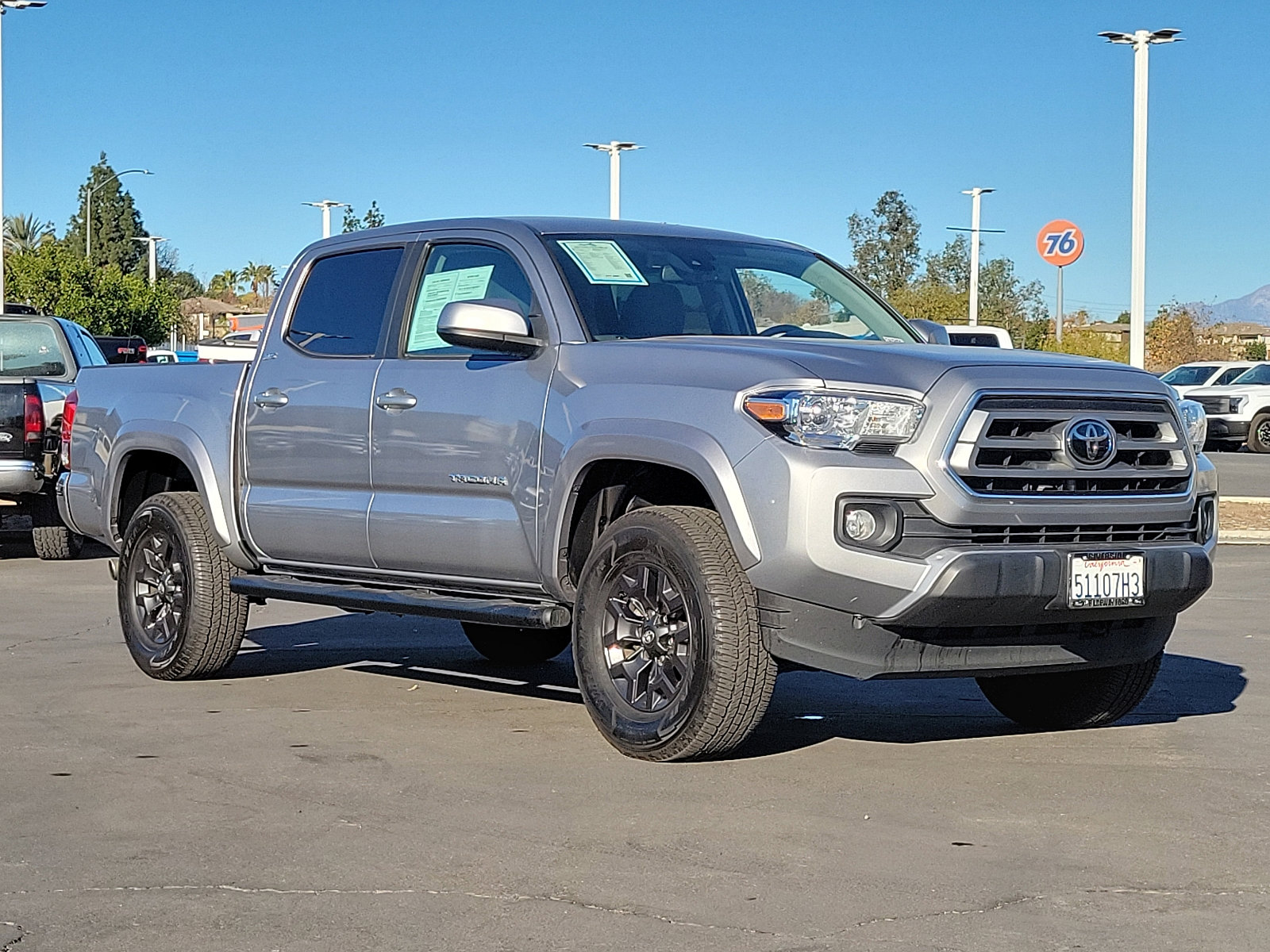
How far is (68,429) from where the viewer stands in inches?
360

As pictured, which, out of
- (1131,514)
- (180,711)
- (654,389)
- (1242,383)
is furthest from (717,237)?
(1242,383)

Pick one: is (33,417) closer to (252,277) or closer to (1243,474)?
(1243,474)

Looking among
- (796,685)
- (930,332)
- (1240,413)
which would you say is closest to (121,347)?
(1240,413)

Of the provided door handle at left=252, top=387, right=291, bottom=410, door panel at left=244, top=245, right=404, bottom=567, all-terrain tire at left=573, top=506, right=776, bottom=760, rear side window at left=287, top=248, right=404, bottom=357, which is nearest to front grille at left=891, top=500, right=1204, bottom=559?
all-terrain tire at left=573, top=506, right=776, bottom=760

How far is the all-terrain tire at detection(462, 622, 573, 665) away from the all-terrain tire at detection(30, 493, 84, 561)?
618 centimetres

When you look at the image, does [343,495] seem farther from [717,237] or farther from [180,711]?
[717,237]

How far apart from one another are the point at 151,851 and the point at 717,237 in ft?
11.7

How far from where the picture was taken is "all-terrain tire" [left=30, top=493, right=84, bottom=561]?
14.0m

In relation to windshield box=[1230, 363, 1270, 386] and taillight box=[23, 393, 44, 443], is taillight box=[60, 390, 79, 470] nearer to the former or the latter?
taillight box=[23, 393, 44, 443]

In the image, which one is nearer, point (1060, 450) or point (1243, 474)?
point (1060, 450)

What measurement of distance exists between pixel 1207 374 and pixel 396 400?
30370 millimetres

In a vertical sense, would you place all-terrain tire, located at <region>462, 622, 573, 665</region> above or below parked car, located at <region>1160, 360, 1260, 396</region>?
below

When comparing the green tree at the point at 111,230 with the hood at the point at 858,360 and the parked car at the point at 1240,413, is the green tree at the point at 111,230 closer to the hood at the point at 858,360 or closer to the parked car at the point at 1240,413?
the parked car at the point at 1240,413

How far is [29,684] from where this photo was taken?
8.06 m
